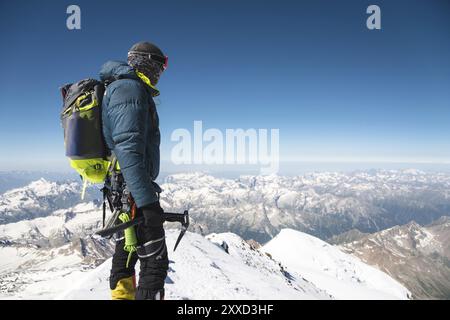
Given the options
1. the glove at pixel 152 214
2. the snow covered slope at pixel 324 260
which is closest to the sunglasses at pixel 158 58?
the glove at pixel 152 214

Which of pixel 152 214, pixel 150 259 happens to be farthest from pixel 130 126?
pixel 150 259

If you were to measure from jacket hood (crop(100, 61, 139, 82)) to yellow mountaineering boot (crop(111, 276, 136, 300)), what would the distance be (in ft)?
14.0

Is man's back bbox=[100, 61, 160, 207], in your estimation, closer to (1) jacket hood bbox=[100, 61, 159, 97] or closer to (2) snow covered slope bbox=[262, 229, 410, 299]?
(1) jacket hood bbox=[100, 61, 159, 97]

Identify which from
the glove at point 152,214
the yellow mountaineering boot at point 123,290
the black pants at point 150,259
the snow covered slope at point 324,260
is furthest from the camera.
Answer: the snow covered slope at point 324,260

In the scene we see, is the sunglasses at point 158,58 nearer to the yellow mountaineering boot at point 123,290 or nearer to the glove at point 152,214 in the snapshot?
the glove at point 152,214

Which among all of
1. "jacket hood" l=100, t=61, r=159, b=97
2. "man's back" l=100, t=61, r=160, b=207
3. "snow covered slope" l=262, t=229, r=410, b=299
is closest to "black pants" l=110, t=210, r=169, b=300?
"man's back" l=100, t=61, r=160, b=207

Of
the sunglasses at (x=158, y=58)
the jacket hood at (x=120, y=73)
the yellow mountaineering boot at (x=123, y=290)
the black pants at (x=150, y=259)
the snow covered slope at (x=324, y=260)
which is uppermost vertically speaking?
the sunglasses at (x=158, y=58)

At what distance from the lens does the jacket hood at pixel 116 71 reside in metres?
5.56

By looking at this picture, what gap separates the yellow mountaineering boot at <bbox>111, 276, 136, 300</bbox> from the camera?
647cm

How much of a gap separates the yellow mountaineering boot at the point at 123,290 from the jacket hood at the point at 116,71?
426 centimetres

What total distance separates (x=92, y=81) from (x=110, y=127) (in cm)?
116
